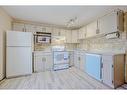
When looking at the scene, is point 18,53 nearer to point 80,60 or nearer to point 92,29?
point 80,60

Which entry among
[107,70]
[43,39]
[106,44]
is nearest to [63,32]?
[43,39]

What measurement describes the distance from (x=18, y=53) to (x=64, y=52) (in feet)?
6.70

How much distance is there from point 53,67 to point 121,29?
2.95 metres

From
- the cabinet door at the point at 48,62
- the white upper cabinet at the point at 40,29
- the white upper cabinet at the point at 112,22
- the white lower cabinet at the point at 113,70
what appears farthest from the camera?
the white upper cabinet at the point at 40,29

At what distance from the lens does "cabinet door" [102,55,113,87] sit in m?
2.60

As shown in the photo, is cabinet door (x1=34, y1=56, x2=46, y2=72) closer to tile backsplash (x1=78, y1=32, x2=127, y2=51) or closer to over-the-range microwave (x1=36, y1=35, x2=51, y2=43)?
over-the-range microwave (x1=36, y1=35, x2=51, y2=43)

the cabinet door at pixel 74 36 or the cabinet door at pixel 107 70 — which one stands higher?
the cabinet door at pixel 74 36

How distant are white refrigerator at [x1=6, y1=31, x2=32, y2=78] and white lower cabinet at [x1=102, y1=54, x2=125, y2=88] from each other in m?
2.47

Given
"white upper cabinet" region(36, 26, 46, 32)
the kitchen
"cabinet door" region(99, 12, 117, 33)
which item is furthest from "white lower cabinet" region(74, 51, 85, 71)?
"white upper cabinet" region(36, 26, 46, 32)

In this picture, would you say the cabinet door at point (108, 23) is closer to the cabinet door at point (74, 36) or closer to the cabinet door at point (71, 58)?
the cabinet door at point (74, 36)

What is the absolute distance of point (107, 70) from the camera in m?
2.75

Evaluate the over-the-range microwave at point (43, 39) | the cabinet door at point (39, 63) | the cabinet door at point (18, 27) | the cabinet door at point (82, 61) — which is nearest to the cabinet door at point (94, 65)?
the cabinet door at point (82, 61)

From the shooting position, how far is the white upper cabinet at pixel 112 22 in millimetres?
2785
